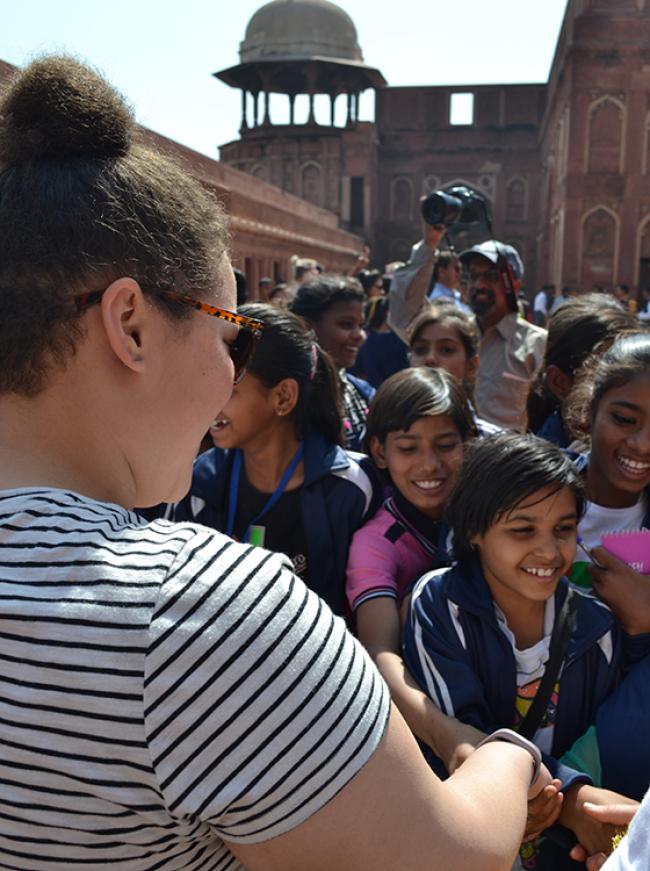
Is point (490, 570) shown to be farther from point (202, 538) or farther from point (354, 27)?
point (354, 27)

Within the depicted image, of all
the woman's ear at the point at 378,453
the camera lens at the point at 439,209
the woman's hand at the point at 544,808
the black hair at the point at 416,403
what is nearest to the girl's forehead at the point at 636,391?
the black hair at the point at 416,403

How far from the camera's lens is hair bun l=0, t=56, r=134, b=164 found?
0.97 metres

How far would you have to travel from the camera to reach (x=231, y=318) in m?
1.09

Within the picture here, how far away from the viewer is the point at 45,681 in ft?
2.64

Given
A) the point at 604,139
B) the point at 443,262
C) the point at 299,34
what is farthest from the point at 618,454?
the point at 299,34

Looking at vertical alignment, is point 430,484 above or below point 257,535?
above

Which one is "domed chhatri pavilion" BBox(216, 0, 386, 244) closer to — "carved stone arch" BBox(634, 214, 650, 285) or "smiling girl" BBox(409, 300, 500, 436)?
"carved stone arch" BBox(634, 214, 650, 285)

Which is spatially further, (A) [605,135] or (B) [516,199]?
(B) [516,199]

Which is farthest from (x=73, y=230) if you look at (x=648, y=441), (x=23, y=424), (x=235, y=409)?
(x=648, y=441)

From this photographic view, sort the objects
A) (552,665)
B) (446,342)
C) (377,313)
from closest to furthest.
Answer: (552,665)
(446,342)
(377,313)

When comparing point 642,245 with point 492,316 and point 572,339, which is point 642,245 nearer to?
point 492,316

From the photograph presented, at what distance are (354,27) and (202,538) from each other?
35822 mm

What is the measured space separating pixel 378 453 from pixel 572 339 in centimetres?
115

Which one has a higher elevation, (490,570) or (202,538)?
(202,538)
